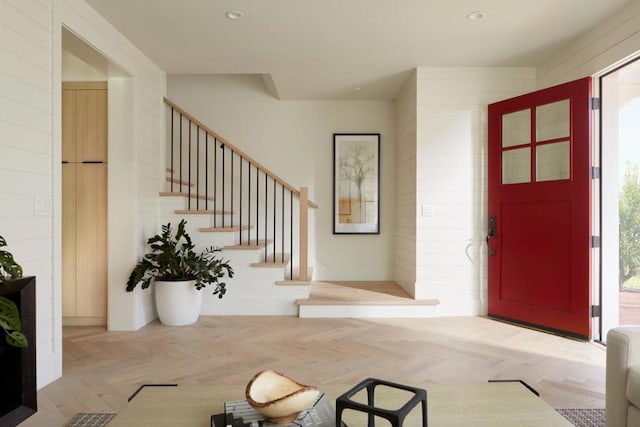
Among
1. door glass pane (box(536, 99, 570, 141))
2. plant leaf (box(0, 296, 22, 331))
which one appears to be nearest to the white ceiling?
door glass pane (box(536, 99, 570, 141))

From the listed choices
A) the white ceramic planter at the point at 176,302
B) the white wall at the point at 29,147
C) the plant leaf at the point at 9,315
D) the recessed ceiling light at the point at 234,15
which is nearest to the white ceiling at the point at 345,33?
the recessed ceiling light at the point at 234,15

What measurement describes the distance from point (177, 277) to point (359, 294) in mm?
1987

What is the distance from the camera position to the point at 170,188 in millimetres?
5301

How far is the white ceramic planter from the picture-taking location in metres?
4.08

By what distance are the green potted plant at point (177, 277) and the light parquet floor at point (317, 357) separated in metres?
0.17

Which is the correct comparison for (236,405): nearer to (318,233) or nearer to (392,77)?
(392,77)

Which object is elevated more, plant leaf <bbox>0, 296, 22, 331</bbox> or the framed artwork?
the framed artwork

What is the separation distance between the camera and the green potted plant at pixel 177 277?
407 centimetres

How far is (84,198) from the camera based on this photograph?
4.12 metres

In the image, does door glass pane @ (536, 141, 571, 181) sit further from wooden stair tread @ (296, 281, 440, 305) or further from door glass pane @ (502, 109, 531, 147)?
wooden stair tread @ (296, 281, 440, 305)

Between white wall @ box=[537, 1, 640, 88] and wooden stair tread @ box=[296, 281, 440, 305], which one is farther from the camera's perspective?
wooden stair tread @ box=[296, 281, 440, 305]

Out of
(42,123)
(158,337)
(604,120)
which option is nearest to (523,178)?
(604,120)

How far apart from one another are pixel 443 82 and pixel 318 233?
256cm

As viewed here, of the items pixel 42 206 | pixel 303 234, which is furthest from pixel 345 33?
pixel 42 206
